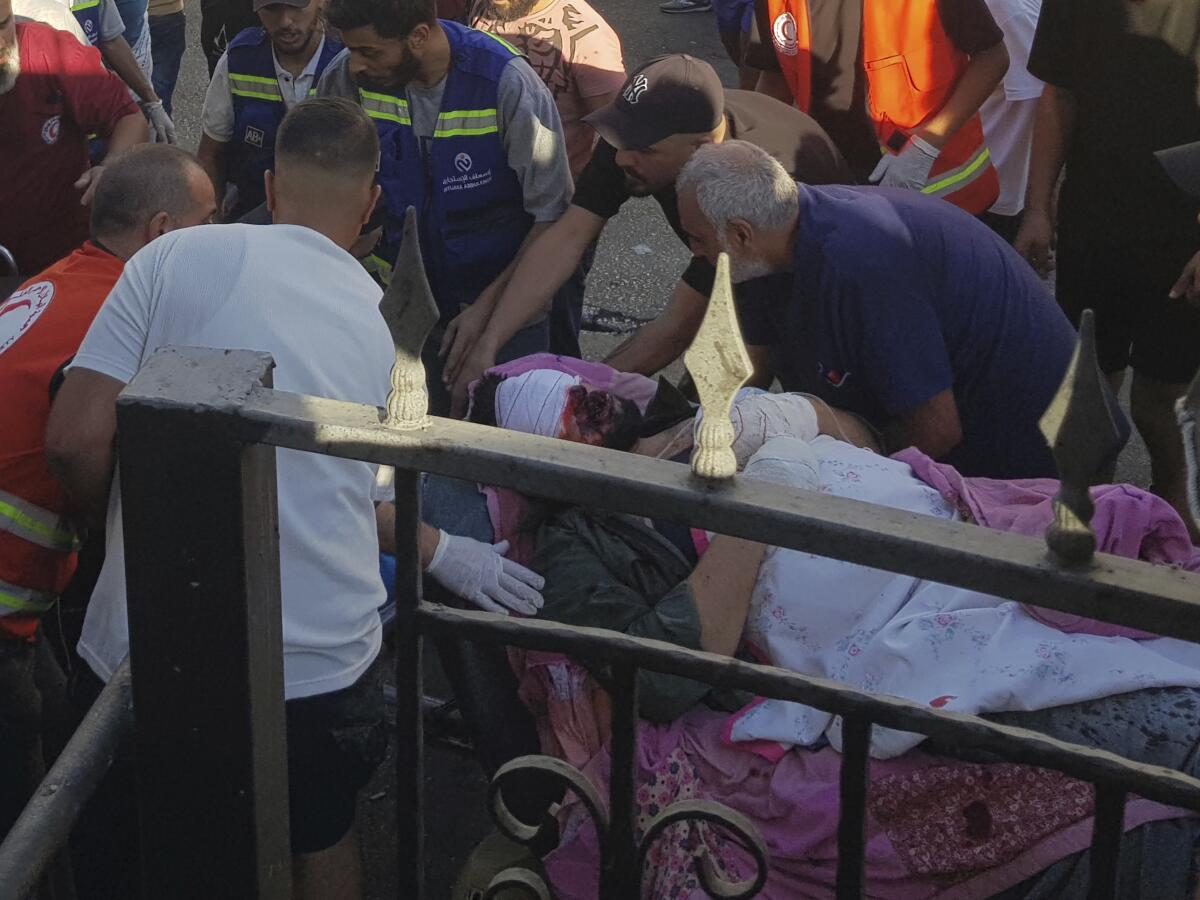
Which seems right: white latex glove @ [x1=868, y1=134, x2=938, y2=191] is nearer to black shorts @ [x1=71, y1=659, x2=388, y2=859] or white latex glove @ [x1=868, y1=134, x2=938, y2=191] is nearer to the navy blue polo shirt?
the navy blue polo shirt

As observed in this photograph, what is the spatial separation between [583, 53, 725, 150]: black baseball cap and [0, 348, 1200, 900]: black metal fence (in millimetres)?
2221

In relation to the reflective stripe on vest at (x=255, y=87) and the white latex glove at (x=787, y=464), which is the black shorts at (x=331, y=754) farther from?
the reflective stripe on vest at (x=255, y=87)

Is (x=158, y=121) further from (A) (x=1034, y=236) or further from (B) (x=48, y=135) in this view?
(A) (x=1034, y=236)

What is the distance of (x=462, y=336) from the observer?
3746 mm

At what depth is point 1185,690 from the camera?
2.26m

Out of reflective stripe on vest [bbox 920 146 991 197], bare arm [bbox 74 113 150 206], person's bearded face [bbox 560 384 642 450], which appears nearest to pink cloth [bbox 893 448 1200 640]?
person's bearded face [bbox 560 384 642 450]

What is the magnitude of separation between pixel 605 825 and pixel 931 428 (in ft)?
5.82

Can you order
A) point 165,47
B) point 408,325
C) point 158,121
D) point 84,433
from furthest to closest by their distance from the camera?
point 165,47
point 158,121
point 84,433
point 408,325

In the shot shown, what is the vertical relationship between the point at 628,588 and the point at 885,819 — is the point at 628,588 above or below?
above

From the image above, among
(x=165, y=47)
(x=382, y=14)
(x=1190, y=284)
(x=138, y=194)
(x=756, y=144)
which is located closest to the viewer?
(x=138, y=194)

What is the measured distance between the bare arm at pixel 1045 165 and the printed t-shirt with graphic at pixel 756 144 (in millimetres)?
535

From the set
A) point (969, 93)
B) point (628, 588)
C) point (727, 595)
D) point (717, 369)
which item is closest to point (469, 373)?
point (628, 588)

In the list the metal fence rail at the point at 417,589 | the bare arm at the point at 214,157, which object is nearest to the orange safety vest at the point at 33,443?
the metal fence rail at the point at 417,589

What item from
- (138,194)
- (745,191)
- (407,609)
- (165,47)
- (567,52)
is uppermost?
(407,609)
